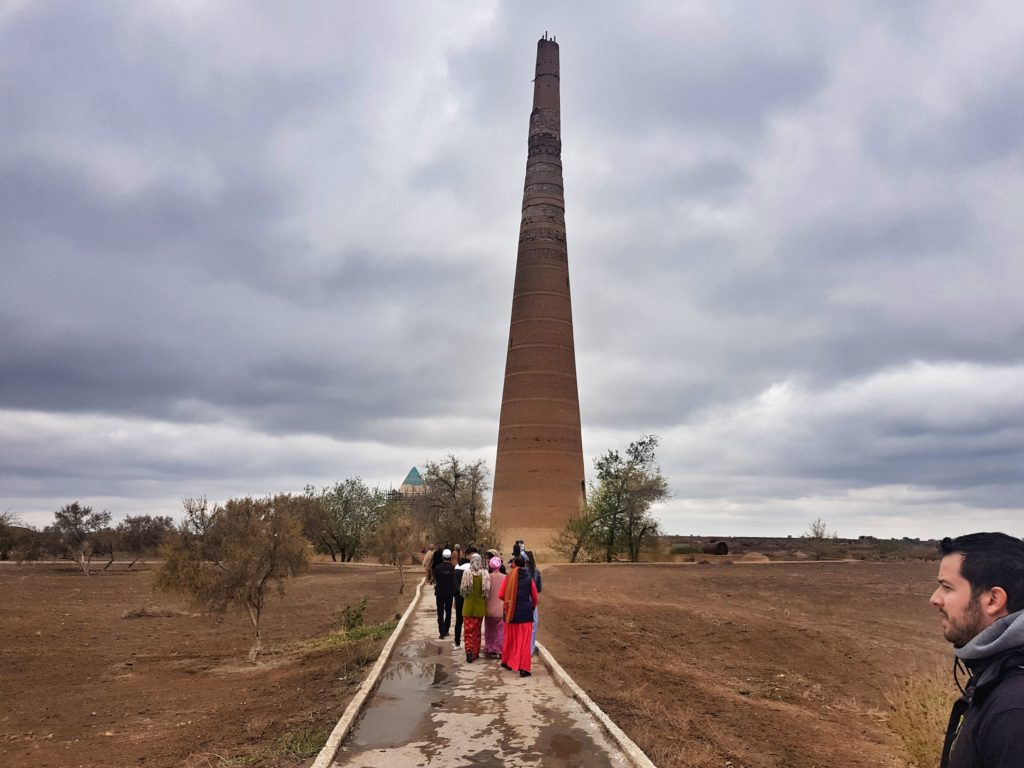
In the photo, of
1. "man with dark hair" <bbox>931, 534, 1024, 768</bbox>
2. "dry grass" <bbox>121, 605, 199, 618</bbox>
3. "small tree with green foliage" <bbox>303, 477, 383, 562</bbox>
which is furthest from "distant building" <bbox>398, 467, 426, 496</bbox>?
"man with dark hair" <bbox>931, 534, 1024, 768</bbox>

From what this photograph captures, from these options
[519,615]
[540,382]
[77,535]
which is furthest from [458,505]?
[519,615]

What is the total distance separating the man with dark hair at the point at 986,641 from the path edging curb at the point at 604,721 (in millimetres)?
4645

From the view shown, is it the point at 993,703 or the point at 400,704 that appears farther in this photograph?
the point at 400,704

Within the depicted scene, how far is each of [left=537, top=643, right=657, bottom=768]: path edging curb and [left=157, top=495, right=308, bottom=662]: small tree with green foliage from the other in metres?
7.61

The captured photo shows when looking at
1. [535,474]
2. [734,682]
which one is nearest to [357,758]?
[734,682]

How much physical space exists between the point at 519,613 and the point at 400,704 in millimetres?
2070

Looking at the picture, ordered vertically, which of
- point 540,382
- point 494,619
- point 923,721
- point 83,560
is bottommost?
point 83,560

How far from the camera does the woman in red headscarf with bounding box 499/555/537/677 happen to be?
1011 centimetres

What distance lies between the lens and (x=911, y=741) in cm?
880

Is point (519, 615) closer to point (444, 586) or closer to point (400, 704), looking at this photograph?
point (400, 704)

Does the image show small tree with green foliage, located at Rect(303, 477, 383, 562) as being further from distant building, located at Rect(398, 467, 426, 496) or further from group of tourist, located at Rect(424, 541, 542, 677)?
group of tourist, located at Rect(424, 541, 542, 677)

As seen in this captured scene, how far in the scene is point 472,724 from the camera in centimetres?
766

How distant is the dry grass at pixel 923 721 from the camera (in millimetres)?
8422

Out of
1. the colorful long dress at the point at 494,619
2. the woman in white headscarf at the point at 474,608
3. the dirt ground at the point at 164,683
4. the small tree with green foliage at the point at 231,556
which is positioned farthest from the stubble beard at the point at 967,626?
the small tree with green foliage at the point at 231,556
